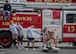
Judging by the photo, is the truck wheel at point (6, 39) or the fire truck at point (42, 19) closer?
the truck wheel at point (6, 39)

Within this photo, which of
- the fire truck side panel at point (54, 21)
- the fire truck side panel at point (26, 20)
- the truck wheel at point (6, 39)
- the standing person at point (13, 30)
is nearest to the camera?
the standing person at point (13, 30)

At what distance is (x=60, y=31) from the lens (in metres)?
23.6

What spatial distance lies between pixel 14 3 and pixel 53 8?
9.51 feet

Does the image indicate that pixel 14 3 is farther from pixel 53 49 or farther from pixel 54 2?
pixel 53 49

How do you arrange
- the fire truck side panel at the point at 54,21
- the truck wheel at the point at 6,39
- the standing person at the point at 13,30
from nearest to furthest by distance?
the standing person at the point at 13,30, the truck wheel at the point at 6,39, the fire truck side panel at the point at 54,21

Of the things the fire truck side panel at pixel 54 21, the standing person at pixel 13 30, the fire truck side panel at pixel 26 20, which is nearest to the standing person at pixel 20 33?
the standing person at pixel 13 30

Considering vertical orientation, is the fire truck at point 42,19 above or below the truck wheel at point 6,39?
above

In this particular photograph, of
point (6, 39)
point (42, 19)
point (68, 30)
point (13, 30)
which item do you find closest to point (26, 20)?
point (42, 19)

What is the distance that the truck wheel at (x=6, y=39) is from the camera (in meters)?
23.2

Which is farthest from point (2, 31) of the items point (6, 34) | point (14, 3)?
point (14, 3)

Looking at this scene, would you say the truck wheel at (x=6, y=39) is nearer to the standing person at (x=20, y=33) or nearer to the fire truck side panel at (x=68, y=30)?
the standing person at (x=20, y=33)

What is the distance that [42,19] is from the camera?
2359 cm

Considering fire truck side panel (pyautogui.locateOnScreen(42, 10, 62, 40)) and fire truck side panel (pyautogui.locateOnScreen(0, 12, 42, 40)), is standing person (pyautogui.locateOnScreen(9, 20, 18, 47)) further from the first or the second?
fire truck side panel (pyautogui.locateOnScreen(42, 10, 62, 40))

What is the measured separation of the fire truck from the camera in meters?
23.4
